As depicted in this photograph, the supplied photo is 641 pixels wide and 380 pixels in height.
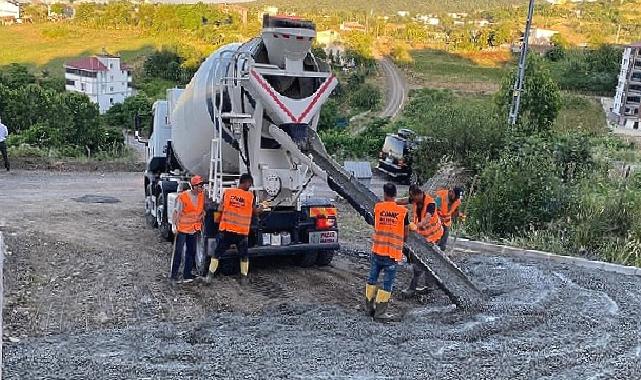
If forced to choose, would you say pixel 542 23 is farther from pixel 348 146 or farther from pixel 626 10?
pixel 348 146

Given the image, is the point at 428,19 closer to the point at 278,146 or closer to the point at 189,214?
the point at 278,146

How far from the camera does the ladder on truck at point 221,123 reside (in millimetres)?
8312

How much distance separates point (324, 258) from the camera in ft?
31.1

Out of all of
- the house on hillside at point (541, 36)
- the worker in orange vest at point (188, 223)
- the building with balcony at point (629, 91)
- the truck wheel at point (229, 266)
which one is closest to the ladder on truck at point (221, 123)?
the worker in orange vest at point (188, 223)

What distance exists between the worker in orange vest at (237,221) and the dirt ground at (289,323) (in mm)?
405

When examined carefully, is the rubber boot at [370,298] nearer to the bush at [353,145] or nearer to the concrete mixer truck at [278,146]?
the concrete mixer truck at [278,146]

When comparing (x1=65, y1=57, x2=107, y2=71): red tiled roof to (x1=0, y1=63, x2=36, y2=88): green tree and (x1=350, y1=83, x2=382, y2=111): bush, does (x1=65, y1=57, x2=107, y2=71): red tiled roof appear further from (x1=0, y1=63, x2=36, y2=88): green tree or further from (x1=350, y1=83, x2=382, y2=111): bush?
(x1=350, y1=83, x2=382, y2=111): bush

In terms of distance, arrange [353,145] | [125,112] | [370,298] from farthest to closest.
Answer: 1. [125,112]
2. [353,145]
3. [370,298]

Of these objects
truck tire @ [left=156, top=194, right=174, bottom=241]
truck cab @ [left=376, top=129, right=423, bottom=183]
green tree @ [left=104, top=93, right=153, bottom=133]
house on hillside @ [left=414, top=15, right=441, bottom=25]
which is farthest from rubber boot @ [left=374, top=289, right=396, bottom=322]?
house on hillside @ [left=414, top=15, right=441, bottom=25]

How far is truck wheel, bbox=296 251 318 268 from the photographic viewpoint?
9344 mm

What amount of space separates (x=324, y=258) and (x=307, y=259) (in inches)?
10.2

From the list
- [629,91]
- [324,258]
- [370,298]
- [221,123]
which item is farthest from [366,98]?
[370,298]

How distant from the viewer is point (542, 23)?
12112 centimetres

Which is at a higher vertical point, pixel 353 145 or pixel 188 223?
pixel 188 223
